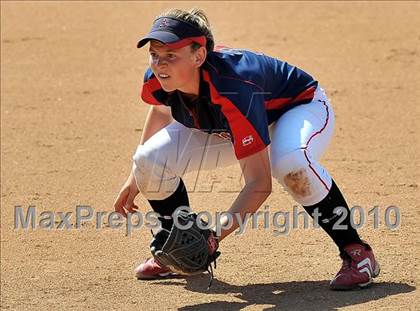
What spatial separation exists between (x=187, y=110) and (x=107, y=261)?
1207 millimetres

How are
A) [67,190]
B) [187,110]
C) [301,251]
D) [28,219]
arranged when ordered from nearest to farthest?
[187,110]
[301,251]
[28,219]
[67,190]

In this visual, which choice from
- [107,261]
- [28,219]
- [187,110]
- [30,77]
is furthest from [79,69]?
[187,110]

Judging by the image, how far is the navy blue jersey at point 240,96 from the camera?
4.04m

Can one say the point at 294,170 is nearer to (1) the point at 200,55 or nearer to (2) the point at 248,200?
(2) the point at 248,200

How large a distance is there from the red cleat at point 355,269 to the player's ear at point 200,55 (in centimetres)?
109

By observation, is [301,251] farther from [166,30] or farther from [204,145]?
[166,30]

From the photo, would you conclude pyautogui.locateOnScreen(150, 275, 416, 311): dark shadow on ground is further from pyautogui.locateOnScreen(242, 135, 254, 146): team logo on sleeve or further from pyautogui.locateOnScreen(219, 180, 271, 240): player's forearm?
pyautogui.locateOnScreen(242, 135, 254, 146): team logo on sleeve

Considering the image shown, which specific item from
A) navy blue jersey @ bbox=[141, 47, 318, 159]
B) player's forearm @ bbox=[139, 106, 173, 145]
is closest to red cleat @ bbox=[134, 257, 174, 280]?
player's forearm @ bbox=[139, 106, 173, 145]

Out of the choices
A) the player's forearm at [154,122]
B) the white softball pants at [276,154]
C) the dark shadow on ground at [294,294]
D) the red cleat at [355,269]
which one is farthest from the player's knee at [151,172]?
the red cleat at [355,269]

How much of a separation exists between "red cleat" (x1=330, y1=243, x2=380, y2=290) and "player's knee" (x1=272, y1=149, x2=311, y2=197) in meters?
0.38

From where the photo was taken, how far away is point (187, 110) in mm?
4379

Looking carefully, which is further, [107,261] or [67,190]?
[67,190]

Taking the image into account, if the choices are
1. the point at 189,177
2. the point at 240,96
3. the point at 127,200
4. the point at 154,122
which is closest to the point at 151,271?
the point at 127,200

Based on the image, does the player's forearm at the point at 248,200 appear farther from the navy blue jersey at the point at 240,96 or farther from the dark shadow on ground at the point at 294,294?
the dark shadow on ground at the point at 294,294
